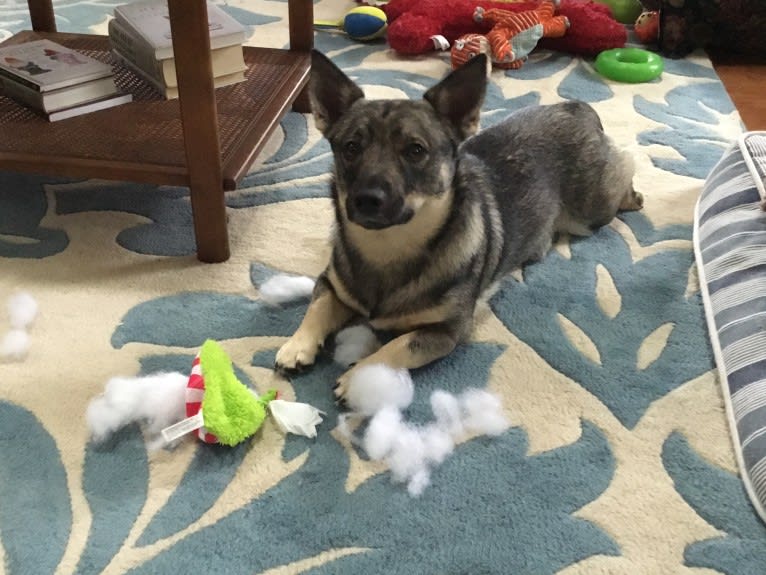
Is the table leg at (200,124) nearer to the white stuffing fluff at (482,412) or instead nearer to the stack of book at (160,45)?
the stack of book at (160,45)

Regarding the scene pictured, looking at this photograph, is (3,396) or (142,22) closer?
(3,396)

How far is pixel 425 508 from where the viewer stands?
1.26m

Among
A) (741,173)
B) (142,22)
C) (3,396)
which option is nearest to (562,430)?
(741,173)

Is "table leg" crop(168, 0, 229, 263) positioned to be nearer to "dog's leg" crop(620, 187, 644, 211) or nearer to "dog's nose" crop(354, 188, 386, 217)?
"dog's nose" crop(354, 188, 386, 217)

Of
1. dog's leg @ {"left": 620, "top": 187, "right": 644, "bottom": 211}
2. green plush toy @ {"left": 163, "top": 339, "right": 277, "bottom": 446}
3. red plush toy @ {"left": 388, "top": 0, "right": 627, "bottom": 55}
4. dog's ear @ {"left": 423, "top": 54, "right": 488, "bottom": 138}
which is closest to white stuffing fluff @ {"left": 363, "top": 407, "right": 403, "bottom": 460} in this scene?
green plush toy @ {"left": 163, "top": 339, "right": 277, "bottom": 446}

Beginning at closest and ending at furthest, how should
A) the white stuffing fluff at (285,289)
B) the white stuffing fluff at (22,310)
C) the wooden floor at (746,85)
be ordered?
the white stuffing fluff at (22,310)
the white stuffing fluff at (285,289)
the wooden floor at (746,85)

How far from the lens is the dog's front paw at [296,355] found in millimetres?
1531

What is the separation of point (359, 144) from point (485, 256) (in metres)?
0.41

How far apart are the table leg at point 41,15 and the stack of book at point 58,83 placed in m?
0.39

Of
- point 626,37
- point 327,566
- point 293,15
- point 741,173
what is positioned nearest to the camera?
point 327,566

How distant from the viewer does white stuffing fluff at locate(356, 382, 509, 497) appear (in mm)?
1331

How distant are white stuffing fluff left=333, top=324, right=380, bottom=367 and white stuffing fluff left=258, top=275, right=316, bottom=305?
6.9 inches

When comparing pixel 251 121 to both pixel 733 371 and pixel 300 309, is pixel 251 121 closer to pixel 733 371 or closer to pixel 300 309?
pixel 300 309

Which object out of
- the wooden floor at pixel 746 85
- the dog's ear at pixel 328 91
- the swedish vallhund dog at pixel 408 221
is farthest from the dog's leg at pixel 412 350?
the wooden floor at pixel 746 85
